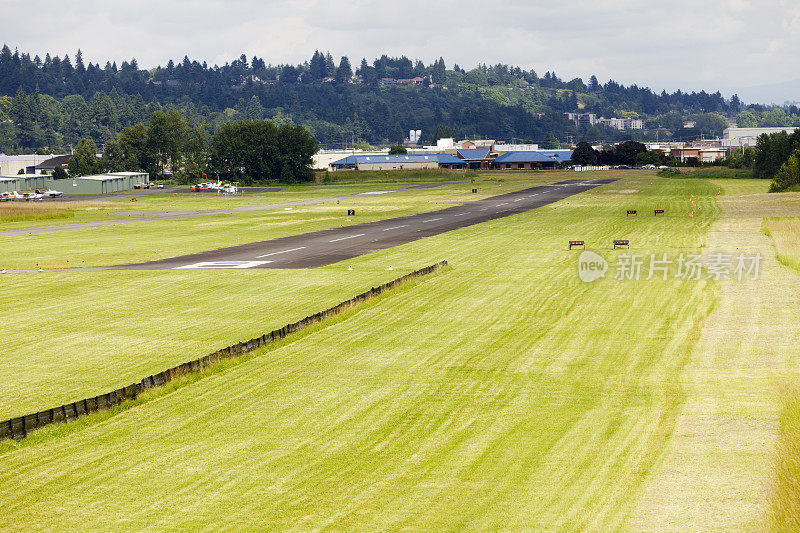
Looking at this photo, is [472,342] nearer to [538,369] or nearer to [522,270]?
[538,369]

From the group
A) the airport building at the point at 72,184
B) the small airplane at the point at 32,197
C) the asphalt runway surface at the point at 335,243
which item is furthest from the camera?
the airport building at the point at 72,184

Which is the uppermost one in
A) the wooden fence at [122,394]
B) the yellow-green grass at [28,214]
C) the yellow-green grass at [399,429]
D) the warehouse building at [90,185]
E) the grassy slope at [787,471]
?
the warehouse building at [90,185]

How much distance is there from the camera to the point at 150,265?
54.3 m

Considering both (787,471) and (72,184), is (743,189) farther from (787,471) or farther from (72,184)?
(72,184)

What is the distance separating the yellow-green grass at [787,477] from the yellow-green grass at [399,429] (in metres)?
2.45

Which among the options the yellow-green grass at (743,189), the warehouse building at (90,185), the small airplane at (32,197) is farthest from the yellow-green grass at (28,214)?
the yellow-green grass at (743,189)

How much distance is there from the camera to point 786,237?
6078 cm

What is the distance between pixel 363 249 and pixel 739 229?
1257 inches

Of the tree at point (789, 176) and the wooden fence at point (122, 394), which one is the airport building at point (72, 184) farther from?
the wooden fence at point (122, 394)

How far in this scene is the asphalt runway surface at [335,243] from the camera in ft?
178

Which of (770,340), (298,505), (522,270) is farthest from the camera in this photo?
(522,270)

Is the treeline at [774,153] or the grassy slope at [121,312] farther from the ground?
the treeline at [774,153]

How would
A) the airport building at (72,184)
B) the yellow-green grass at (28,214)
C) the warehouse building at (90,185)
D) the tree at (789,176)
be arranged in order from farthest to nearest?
1. the airport building at (72,184)
2. the warehouse building at (90,185)
3. the tree at (789,176)
4. the yellow-green grass at (28,214)

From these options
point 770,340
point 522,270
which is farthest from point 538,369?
point 522,270
